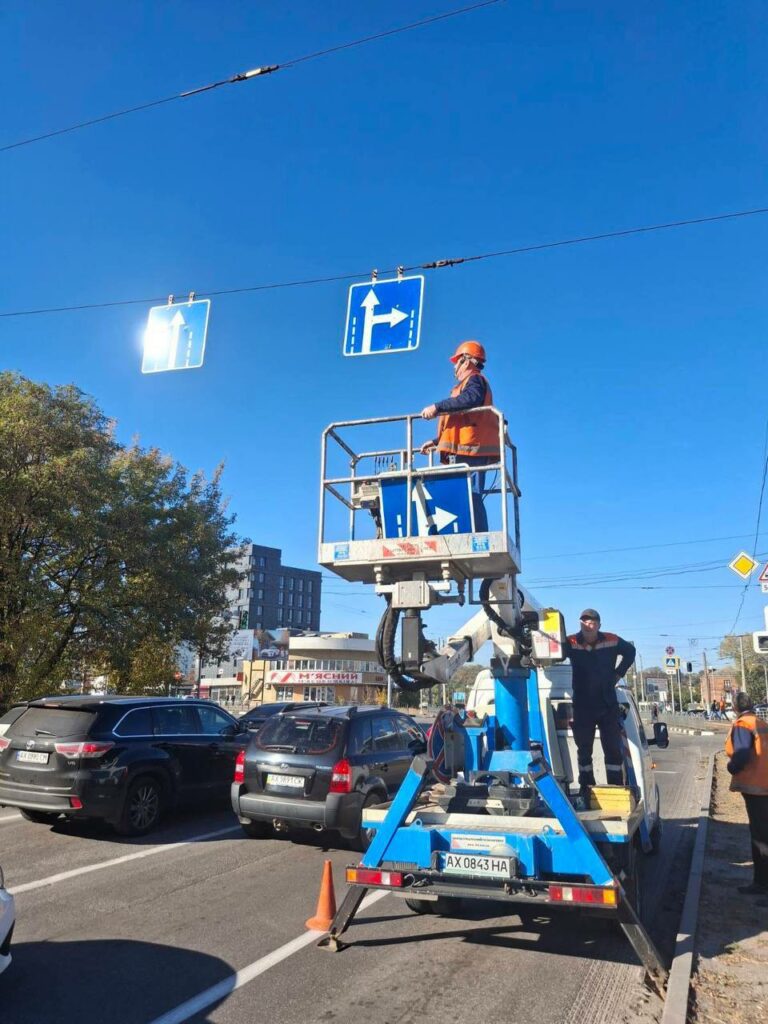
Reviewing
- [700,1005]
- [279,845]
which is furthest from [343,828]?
[700,1005]

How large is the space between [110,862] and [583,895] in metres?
5.13

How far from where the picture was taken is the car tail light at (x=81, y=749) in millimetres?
8250

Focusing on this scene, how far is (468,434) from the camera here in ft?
20.0

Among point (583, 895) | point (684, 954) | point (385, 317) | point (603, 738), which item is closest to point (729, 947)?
point (684, 954)

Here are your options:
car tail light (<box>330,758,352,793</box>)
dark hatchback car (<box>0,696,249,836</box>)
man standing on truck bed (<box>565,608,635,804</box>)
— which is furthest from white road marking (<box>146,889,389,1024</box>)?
dark hatchback car (<box>0,696,249,836</box>)

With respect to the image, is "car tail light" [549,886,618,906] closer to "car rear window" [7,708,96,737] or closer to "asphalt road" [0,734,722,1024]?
"asphalt road" [0,734,722,1024]

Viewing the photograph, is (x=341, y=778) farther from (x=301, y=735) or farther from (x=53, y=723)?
(x=53, y=723)

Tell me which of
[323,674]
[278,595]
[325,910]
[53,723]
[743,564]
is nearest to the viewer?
[325,910]

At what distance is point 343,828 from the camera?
784 centimetres

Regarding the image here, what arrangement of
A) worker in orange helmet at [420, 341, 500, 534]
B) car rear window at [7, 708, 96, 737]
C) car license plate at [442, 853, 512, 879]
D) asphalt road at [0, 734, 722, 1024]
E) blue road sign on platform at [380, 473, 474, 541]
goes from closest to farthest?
asphalt road at [0, 734, 722, 1024] < car license plate at [442, 853, 512, 879] < blue road sign on platform at [380, 473, 474, 541] < worker in orange helmet at [420, 341, 500, 534] < car rear window at [7, 708, 96, 737]

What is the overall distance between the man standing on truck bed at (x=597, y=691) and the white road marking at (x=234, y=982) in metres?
2.71

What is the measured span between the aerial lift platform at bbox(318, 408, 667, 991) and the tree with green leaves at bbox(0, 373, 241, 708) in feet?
41.1

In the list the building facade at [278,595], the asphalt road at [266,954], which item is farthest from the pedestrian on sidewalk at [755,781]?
the building facade at [278,595]

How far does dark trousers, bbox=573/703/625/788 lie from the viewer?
6.41 meters
